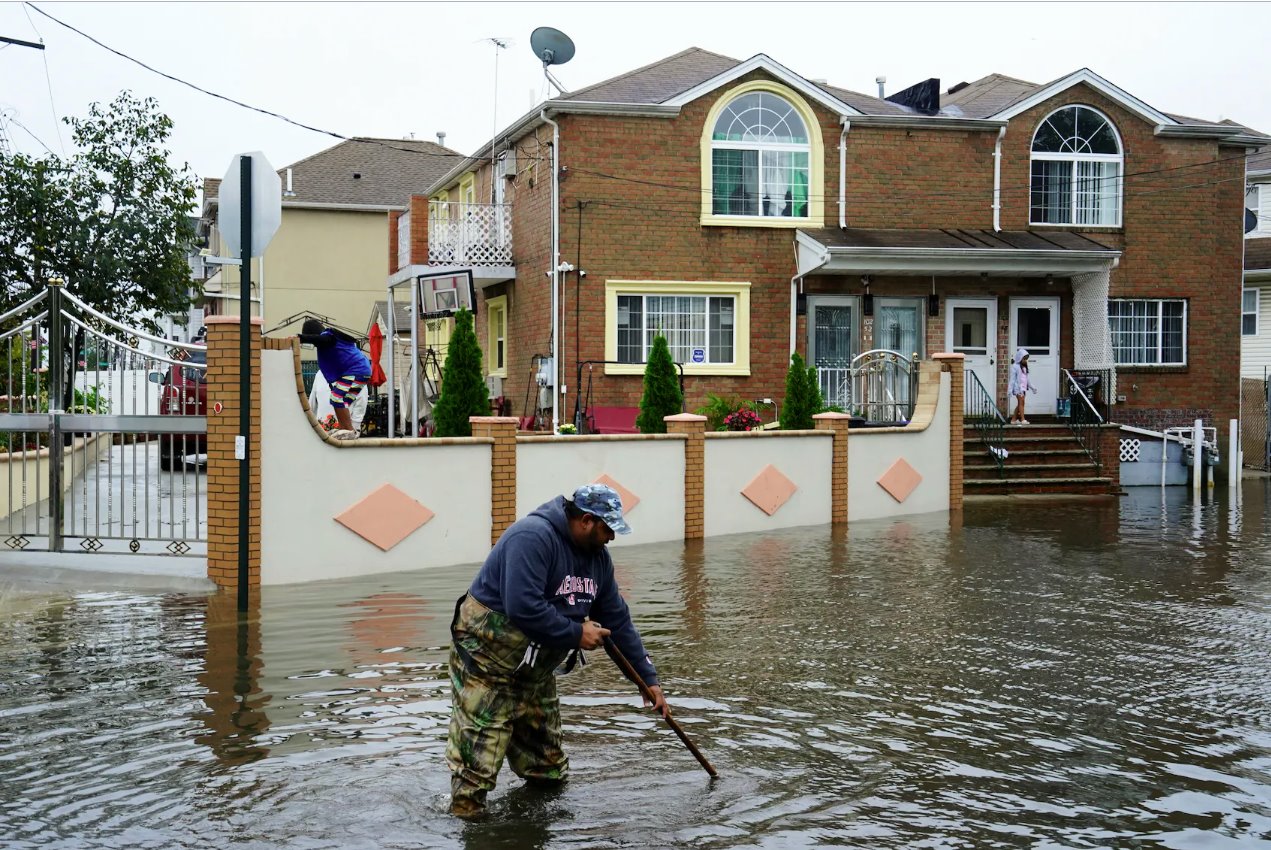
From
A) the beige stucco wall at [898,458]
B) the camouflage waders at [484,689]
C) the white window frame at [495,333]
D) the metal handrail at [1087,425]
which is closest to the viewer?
the camouflage waders at [484,689]

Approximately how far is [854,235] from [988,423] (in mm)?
4293

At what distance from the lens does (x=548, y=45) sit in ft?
80.8

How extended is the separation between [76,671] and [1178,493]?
63.9ft

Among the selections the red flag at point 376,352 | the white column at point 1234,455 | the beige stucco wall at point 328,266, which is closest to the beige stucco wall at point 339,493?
the red flag at point 376,352

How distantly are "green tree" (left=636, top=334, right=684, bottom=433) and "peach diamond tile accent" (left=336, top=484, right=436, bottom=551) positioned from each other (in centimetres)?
715

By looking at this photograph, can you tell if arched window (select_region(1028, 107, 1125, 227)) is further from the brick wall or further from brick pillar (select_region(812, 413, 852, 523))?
brick pillar (select_region(812, 413, 852, 523))

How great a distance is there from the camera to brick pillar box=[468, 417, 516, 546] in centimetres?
1348

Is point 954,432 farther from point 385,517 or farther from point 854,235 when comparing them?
point 385,517

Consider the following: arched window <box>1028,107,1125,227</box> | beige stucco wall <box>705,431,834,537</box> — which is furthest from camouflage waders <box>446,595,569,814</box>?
arched window <box>1028,107,1125,227</box>

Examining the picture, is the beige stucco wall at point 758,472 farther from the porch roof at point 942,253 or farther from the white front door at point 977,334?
the white front door at point 977,334

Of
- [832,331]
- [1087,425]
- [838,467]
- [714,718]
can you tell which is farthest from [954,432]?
[714,718]

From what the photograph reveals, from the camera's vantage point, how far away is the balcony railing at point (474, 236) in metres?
25.9

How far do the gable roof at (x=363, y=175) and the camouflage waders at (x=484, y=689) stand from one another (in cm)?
3414

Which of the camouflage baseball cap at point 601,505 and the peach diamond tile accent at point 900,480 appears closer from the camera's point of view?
the camouflage baseball cap at point 601,505
